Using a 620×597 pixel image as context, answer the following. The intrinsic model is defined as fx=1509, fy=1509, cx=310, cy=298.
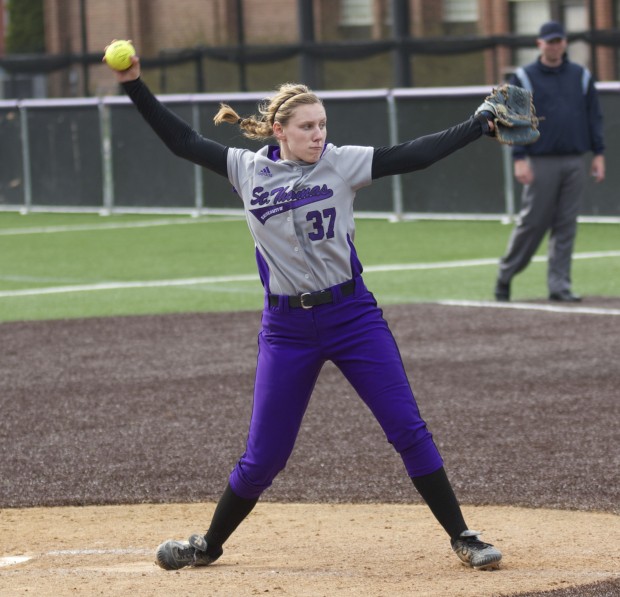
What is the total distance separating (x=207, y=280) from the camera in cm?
1548

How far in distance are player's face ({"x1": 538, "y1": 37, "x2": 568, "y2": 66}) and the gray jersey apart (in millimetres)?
7194

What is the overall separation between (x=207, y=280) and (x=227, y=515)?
999 cm

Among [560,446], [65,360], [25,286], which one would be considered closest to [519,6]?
[25,286]

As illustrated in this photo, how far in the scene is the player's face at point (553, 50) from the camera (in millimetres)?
12281

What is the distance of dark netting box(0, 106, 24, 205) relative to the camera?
→ 82.9 feet

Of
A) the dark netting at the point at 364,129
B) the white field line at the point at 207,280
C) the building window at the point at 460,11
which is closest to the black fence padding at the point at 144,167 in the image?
the dark netting at the point at 364,129

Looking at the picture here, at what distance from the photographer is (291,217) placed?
5.32 metres

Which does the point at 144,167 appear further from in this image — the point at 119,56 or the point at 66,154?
the point at 119,56

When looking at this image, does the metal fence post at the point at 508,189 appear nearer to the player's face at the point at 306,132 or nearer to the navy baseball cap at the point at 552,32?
the navy baseball cap at the point at 552,32

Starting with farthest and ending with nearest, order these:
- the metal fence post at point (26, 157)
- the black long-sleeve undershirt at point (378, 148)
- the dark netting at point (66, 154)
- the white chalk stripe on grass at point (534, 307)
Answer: the metal fence post at point (26, 157) < the dark netting at point (66, 154) < the white chalk stripe on grass at point (534, 307) < the black long-sleeve undershirt at point (378, 148)

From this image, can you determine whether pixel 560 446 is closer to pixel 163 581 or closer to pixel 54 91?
pixel 163 581

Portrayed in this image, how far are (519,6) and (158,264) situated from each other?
50.5 feet

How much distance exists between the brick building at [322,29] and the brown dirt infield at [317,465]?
1520 centimetres

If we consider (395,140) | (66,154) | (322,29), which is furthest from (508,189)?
(322,29)
